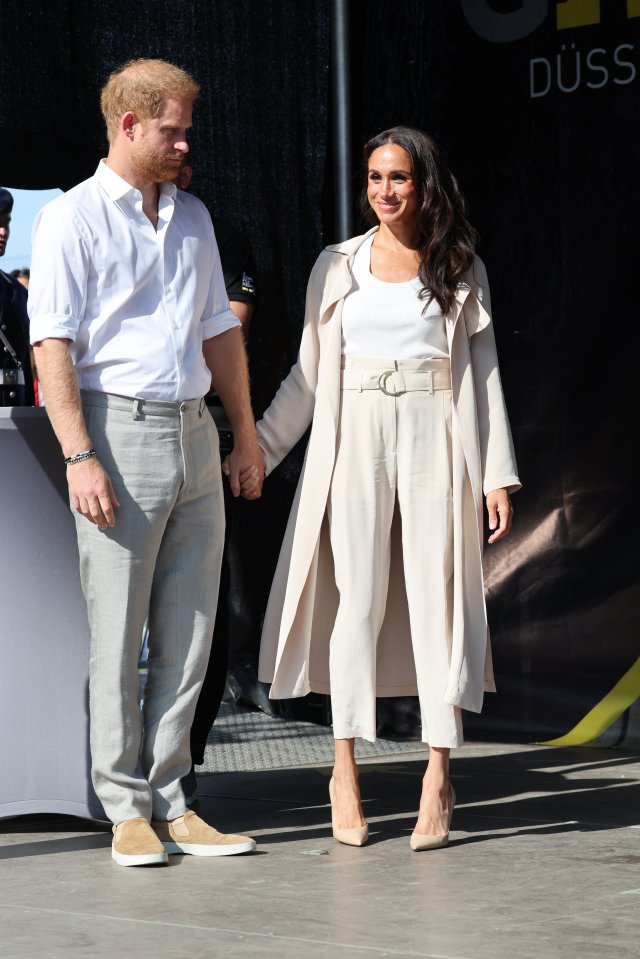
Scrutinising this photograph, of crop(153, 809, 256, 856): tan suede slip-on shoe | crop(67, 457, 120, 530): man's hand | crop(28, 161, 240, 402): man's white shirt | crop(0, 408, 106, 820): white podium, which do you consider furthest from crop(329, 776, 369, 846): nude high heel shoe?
crop(28, 161, 240, 402): man's white shirt

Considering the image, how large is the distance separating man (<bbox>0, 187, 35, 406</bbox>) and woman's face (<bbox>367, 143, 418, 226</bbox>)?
106 centimetres

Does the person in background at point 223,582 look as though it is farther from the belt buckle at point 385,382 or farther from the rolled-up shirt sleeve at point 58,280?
the rolled-up shirt sleeve at point 58,280

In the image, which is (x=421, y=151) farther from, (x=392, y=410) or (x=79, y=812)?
(x=79, y=812)

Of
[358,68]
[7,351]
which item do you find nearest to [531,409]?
[358,68]

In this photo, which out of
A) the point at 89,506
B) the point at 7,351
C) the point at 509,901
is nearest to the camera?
the point at 509,901

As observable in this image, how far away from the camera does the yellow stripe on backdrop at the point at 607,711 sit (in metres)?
5.00

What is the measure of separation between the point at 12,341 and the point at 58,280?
907 mm

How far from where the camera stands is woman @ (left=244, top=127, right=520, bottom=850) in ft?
12.0

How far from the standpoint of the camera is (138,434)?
3.32 m

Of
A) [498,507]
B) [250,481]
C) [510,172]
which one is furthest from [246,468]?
[510,172]

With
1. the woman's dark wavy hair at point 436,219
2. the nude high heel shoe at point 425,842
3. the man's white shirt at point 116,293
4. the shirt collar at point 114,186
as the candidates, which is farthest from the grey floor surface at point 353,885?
the shirt collar at point 114,186

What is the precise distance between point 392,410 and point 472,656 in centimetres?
62

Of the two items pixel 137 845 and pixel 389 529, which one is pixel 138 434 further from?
pixel 137 845

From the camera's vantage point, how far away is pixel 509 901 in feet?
9.64
